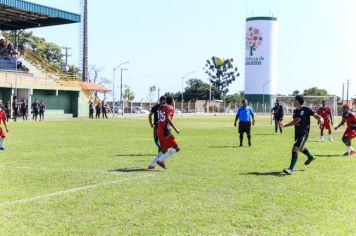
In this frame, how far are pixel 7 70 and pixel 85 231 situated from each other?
51.9 meters

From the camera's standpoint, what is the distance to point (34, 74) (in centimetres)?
6106

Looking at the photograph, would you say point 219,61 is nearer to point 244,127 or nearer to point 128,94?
point 128,94

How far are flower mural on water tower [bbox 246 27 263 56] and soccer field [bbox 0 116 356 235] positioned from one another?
115320mm

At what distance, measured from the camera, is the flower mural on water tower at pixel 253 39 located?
129375 mm

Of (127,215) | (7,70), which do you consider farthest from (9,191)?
(7,70)

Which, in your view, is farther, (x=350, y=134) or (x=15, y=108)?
(x=15, y=108)

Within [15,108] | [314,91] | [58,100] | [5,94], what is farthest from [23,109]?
[314,91]

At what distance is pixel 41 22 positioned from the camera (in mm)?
60594

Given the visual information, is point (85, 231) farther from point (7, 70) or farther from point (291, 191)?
point (7, 70)

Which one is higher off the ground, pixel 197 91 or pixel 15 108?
pixel 197 91

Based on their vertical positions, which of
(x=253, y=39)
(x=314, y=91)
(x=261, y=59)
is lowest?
(x=314, y=91)

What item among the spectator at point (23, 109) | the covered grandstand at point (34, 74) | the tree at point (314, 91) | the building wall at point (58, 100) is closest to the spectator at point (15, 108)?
the spectator at point (23, 109)

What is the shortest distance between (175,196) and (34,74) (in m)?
54.2

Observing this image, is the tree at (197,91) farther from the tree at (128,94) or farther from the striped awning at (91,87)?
the striped awning at (91,87)
